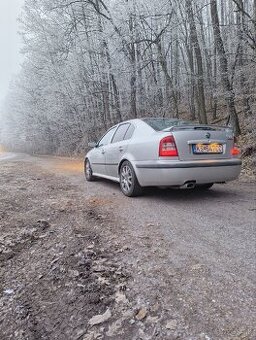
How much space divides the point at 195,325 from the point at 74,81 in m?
20.3

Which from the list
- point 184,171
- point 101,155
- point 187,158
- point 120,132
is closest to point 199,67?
point 101,155

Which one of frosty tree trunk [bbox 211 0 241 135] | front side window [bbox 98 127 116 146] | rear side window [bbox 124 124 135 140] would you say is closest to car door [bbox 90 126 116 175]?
front side window [bbox 98 127 116 146]

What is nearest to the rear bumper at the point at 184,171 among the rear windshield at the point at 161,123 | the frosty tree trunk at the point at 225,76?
the rear windshield at the point at 161,123

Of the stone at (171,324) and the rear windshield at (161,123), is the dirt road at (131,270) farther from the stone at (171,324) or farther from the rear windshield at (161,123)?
the rear windshield at (161,123)

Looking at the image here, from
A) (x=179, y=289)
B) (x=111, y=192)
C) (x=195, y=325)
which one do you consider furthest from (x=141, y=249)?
(x=111, y=192)

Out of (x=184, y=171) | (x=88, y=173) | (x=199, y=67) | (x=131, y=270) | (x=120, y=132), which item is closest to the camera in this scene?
(x=131, y=270)

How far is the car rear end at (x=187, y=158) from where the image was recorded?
528cm

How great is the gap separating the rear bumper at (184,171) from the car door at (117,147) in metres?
0.88

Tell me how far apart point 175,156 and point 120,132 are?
2.09 metres

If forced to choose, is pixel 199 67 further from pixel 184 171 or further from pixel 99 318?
Result: pixel 99 318

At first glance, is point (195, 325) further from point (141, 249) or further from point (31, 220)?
point (31, 220)

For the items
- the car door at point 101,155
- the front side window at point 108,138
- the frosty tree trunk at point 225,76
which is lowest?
the car door at point 101,155

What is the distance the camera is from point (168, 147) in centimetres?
532

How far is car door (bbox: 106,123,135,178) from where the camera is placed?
21.4 feet
